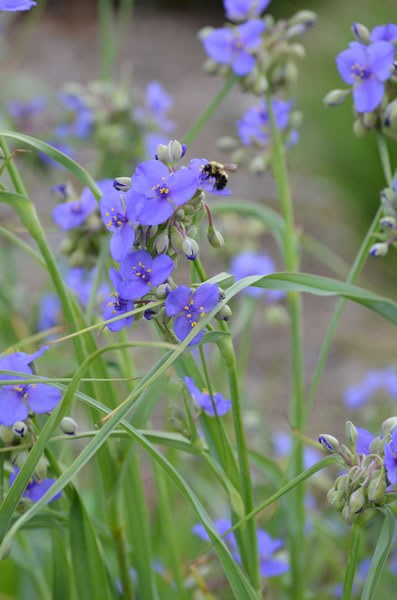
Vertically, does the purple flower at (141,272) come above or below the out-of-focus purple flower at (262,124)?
below

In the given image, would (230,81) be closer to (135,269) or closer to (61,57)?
(135,269)

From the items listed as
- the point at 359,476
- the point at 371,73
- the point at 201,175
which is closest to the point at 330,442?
the point at 359,476

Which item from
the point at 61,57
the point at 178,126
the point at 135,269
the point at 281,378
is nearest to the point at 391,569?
the point at 135,269

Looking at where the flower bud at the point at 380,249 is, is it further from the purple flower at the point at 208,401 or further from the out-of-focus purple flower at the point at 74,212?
the out-of-focus purple flower at the point at 74,212

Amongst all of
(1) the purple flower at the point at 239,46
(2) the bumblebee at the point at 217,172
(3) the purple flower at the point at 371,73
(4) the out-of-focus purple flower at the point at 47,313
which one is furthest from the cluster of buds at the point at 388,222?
(4) the out-of-focus purple flower at the point at 47,313

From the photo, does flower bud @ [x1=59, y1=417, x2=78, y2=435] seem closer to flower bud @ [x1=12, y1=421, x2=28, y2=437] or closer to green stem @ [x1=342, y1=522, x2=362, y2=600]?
flower bud @ [x1=12, y1=421, x2=28, y2=437]

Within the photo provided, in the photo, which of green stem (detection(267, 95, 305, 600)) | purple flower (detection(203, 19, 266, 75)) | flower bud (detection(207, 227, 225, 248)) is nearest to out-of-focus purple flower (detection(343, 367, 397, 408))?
green stem (detection(267, 95, 305, 600))

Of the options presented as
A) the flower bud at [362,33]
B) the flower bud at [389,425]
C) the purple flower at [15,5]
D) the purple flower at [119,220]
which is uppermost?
the flower bud at [362,33]
